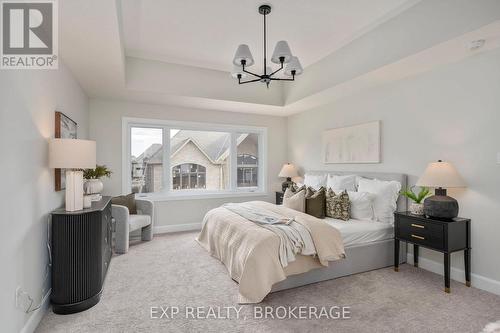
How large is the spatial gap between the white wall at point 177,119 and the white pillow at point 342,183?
186 centimetres

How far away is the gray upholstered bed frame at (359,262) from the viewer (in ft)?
9.05

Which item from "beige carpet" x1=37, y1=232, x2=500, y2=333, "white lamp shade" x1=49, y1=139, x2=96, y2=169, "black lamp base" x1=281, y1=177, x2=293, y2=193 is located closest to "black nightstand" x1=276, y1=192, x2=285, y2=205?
"black lamp base" x1=281, y1=177, x2=293, y2=193

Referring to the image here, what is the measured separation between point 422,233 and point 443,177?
623 mm

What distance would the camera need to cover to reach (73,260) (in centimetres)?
230

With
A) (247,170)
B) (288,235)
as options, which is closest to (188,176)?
(247,170)

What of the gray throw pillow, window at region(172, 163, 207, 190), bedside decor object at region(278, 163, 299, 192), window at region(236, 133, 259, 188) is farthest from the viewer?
window at region(236, 133, 259, 188)

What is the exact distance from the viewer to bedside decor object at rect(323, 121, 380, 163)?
3.88m

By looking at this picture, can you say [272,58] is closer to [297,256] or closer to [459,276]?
[297,256]

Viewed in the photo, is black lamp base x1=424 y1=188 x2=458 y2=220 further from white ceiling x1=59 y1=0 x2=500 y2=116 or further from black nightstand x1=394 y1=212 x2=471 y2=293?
white ceiling x1=59 y1=0 x2=500 y2=116

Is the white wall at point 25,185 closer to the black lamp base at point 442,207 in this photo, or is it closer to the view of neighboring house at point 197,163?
the view of neighboring house at point 197,163

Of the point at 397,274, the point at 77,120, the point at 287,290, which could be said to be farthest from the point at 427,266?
the point at 77,120

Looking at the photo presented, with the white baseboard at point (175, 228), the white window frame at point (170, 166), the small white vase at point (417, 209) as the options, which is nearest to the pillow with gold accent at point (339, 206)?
the small white vase at point (417, 209)

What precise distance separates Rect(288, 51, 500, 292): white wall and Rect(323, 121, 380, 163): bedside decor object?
0.36 feet

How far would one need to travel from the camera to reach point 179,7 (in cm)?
281
